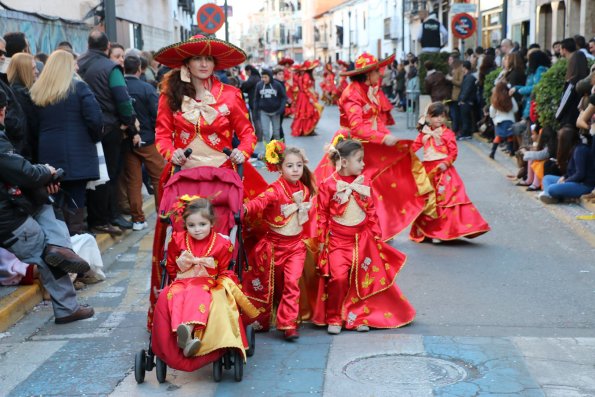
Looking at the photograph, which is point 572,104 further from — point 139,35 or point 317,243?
point 139,35

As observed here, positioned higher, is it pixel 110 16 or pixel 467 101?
pixel 110 16

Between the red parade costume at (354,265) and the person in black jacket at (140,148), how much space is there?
4692 millimetres

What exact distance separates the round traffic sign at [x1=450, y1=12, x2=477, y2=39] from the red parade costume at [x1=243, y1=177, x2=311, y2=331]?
18559 mm

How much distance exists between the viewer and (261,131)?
811 inches

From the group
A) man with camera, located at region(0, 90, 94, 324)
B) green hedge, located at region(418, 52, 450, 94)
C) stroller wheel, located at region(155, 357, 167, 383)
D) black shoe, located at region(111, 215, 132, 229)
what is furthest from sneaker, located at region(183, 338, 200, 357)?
green hedge, located at region(418, 52, 450, 94)

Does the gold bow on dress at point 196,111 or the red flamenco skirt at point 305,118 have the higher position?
the gold bow on dress at point 196,111

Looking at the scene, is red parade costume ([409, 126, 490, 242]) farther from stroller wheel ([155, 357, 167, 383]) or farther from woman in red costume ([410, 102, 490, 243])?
stroller wheel ([155, 357, 167, 383])

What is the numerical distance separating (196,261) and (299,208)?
126cm

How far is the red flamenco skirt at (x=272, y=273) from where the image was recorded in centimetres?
700

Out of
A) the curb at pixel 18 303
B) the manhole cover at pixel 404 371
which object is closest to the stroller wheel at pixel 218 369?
the manhole cover at pixel 404 371

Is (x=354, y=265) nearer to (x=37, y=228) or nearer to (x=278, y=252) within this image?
(x=278, y=252)

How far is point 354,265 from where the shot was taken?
716 cm

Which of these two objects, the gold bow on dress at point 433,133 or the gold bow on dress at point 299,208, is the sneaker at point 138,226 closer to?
the gold bow on dress at point 433,133

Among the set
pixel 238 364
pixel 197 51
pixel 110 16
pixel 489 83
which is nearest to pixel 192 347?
pixel 238 364
